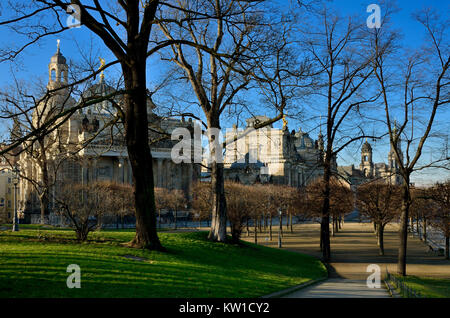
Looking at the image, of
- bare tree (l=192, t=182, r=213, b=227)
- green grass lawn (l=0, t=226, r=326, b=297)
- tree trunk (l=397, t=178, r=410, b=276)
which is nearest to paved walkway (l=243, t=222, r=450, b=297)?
green grass lawn (l=0, t=226, r=326, b=297)

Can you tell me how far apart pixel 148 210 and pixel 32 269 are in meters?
4.91

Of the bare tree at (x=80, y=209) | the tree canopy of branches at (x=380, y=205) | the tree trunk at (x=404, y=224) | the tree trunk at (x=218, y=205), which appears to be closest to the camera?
the bare tree at (x=80, y=209)

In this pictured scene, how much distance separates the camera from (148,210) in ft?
48.2

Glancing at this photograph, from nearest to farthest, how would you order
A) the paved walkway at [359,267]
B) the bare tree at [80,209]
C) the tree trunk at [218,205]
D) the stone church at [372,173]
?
the paved walkway at [359,267] → the bare tree at [80,209] → the tree trunk at [218,205] → the stone church at [372,173]

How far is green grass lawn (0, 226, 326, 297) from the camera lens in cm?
948

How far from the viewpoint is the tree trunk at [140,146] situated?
14297 millimetres

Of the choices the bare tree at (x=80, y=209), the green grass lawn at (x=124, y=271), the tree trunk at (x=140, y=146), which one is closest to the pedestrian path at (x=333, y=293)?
the green grass lawn at (x=124, y=271)

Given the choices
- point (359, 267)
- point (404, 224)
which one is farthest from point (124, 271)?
point (359, 267)

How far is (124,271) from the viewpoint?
11367 mm

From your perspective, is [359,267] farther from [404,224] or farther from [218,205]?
[218,205]

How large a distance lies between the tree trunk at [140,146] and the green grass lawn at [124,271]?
2.95ft

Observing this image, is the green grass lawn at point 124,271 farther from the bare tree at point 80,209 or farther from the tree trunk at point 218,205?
the tree trunk at point 218,205

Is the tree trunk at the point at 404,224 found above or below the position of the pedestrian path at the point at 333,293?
above

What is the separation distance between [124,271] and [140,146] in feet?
14.6
